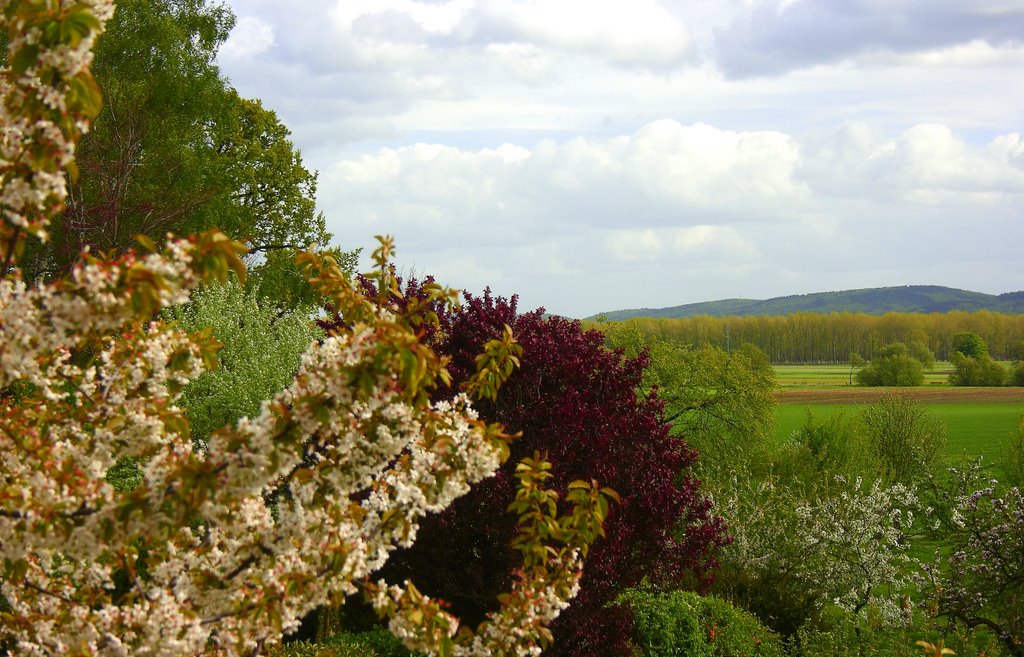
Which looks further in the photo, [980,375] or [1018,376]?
[980,375]

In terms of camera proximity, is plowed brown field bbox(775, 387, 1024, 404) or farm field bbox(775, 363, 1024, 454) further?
plowed brown field bbox(775, 387, 1024, 404)

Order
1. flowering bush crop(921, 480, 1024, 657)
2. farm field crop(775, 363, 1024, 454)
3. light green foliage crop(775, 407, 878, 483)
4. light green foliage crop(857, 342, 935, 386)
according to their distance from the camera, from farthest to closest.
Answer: light green foliage crop(857, 342, 935, 386)
farm field crop(775, 363, 1024, 454)
light green foliage crop(775, 407, 878, 483)
flowering bush crop(921, 480, 1024, 657)

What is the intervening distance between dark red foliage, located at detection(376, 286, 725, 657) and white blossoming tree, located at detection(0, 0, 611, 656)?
13.7 ft

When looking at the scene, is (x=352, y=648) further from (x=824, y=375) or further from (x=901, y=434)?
(x=824, y=375)

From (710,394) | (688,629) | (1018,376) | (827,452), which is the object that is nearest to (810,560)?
(688,629)

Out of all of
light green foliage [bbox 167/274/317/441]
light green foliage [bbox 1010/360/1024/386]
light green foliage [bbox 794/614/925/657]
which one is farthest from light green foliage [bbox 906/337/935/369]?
light green foliage [bbox 794/614/925/657]

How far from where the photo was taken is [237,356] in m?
17.3

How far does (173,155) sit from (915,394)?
2815 inches

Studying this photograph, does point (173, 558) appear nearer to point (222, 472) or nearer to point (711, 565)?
point (222, 472)

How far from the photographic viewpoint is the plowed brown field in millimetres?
82562

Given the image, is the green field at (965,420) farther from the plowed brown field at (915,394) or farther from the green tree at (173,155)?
the green tree at (173,155)

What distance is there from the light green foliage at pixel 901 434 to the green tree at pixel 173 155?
23636mm

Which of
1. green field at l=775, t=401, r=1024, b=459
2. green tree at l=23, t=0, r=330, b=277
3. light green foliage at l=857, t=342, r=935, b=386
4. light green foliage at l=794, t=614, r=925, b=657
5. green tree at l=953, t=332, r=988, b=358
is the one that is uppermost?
green tree at l=23, t=0, r=330, b=277

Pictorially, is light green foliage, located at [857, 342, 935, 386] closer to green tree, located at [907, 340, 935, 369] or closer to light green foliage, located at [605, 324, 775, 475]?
green tree, located at [907, 340, 935, 369]
